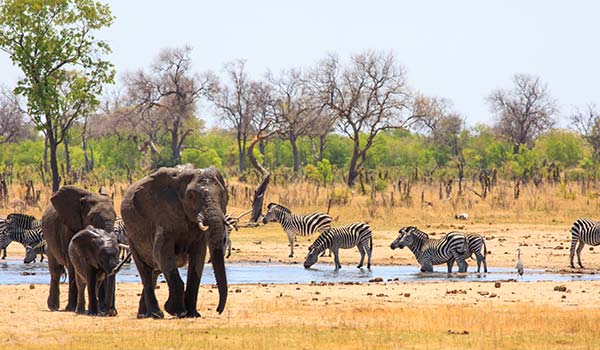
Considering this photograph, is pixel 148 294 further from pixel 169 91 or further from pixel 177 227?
pixel 169 91

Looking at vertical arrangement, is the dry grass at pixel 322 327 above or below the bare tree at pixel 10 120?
below

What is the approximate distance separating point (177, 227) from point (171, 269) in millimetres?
598

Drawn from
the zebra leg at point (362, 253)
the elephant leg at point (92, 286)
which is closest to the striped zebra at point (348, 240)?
the zebra leg at point (362, 253)

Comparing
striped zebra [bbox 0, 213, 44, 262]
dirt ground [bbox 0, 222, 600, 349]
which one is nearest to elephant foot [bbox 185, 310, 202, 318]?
dirt ground [bbox 0, 222, 600, 349]

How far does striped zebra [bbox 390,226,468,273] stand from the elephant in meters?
12.1

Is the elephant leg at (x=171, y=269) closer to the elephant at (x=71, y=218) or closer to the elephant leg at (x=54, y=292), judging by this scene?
the elephant at (x=71, y=218)

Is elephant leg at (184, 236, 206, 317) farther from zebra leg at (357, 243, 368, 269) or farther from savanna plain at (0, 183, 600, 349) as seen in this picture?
zebra leg at (357, 243, 368, 269)

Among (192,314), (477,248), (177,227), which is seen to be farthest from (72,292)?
(477,248)

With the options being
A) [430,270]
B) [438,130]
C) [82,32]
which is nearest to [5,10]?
[82,32]

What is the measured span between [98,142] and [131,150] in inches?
313

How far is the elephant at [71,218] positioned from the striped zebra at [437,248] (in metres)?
12.1

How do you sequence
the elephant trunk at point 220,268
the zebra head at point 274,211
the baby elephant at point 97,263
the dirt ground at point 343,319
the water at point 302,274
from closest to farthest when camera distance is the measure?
the dirt ground at point 343,319, the elephant trunk at point 220,268, the baby elephant at point 97,263, the water at point 302,274, the zebra head at point 274,211

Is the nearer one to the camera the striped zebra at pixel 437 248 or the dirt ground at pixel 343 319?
the dirt ground at pixel 343 319

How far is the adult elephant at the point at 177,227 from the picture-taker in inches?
622
